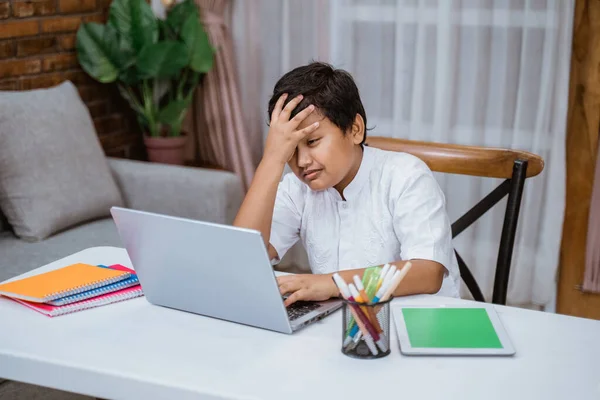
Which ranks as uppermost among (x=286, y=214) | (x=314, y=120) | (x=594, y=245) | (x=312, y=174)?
(x=314, y=120)

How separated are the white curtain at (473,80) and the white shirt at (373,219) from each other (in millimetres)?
1334

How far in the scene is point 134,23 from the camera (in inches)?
128

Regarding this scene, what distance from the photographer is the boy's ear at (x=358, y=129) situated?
1738mm

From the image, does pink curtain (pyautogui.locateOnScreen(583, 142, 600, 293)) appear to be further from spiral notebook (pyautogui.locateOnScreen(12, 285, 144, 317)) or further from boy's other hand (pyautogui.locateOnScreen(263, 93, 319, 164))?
spiral notebook (pyautogui.locateOnScreen(12, 285, 144, 317))

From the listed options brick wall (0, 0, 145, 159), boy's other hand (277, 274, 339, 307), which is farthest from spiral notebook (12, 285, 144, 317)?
brick wall (0, 0, 145, 159)

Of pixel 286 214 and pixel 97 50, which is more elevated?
pixel 97 50

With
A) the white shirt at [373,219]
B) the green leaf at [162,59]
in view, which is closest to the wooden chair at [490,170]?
the white shirt at [373,219]

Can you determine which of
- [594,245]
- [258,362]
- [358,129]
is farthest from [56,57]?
[258,362]

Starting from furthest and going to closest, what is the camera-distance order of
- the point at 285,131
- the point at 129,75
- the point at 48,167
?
the point at 129,75 < the point at 48,167 < the point at 285,131

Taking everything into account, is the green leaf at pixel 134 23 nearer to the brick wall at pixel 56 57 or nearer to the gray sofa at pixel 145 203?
the brick wall at pixel 56 57

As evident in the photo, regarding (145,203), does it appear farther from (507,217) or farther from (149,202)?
(507,217)

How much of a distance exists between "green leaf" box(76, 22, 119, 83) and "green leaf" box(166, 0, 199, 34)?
0.80ft

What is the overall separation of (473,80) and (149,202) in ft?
4.07

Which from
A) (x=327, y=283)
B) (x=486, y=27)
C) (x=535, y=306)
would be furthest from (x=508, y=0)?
(x=327, y=283)
